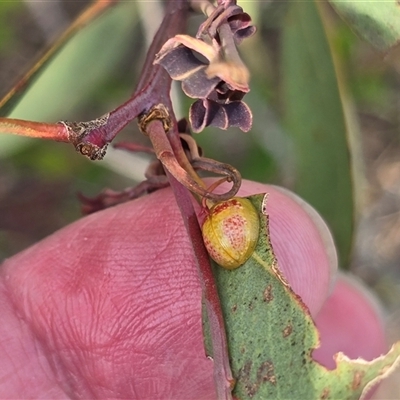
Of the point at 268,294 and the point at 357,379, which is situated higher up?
the point at 268,294

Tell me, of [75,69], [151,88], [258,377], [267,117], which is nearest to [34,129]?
[151,88]

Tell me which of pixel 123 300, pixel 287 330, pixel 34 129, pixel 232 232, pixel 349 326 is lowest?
pixel 349 326

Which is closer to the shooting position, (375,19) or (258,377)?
(258,377)

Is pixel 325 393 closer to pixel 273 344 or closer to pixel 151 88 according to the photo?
pixel 273 344

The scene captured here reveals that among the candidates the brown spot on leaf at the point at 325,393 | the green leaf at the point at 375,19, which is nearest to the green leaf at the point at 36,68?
the green leaf at the point at 375,19

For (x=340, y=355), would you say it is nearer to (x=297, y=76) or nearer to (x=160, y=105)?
(x=160, y=105)

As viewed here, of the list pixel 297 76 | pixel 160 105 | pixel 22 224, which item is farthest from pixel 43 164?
pixel 160 105

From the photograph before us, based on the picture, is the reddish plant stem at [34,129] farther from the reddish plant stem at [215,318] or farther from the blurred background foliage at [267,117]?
the blurred background foliage at [267,117]

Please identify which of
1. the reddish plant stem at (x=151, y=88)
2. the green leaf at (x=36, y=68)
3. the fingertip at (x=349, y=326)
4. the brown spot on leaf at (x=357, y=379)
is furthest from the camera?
the fingertip at (x=349, y=326)

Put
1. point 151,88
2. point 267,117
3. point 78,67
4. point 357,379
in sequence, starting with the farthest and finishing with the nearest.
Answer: point 267,117 → point 78,67 → point 151,88 → point 357,379
